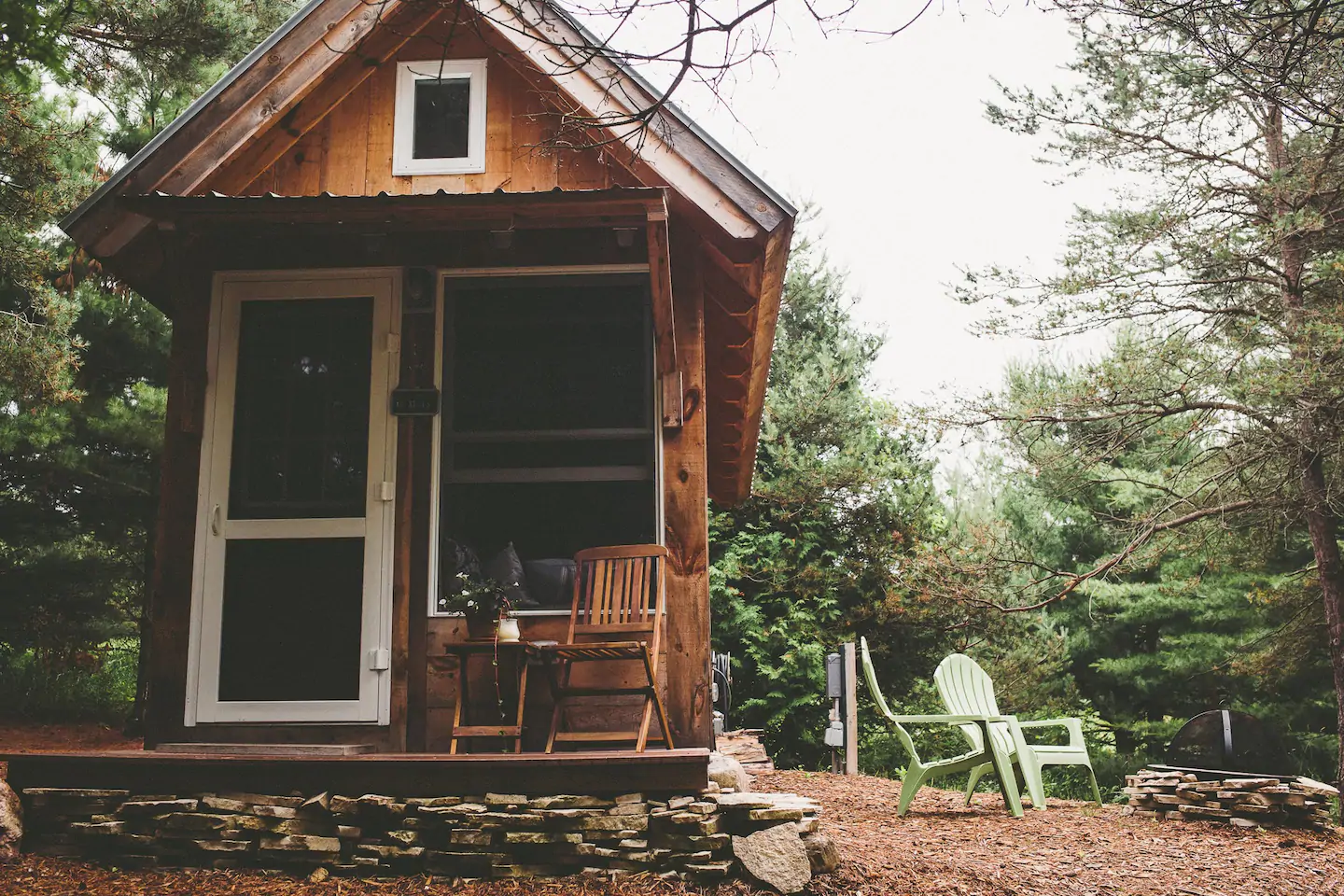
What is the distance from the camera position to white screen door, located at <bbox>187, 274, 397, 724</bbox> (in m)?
4.77

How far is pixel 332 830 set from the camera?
3957 millimetres

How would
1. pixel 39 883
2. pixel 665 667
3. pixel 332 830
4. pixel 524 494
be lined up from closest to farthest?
pixel 39 883, pixel 332 830, pixel 665 667, pixel 524 494

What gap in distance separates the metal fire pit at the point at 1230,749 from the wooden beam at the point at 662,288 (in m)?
5.51

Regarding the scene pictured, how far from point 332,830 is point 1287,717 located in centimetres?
1363

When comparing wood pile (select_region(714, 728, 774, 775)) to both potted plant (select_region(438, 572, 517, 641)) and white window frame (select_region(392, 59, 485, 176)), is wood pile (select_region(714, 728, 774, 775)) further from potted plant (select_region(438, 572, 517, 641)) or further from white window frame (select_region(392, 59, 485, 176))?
white window frame (select_region(392, 59, 485, 176))

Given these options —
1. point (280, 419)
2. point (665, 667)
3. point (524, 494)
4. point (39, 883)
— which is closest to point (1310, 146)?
point (524, 494)

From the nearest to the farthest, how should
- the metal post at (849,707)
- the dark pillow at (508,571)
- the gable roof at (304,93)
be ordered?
the gable roof at (304,93)
the dark pillow at (508,571)
the metal post at (849,707)

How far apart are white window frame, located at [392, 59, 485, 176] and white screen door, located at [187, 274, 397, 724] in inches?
30.6

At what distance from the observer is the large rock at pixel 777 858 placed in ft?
12.3

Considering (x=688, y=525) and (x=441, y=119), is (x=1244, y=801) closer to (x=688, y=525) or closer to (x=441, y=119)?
(x=688, y=525)

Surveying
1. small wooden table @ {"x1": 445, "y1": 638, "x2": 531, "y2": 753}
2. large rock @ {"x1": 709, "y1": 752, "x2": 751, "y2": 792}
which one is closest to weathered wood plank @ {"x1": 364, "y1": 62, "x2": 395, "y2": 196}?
small wooden table @ {"x1": 445, "y1": 638, "x2": 531, "y2": 753}

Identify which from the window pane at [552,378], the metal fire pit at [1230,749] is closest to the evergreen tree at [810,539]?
the metal fire pit at [1230,749]

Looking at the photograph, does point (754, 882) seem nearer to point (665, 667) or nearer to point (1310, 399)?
point (665, 667)

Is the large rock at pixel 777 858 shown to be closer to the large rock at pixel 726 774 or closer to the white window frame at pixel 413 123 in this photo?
the large rock at pixel 726 774
